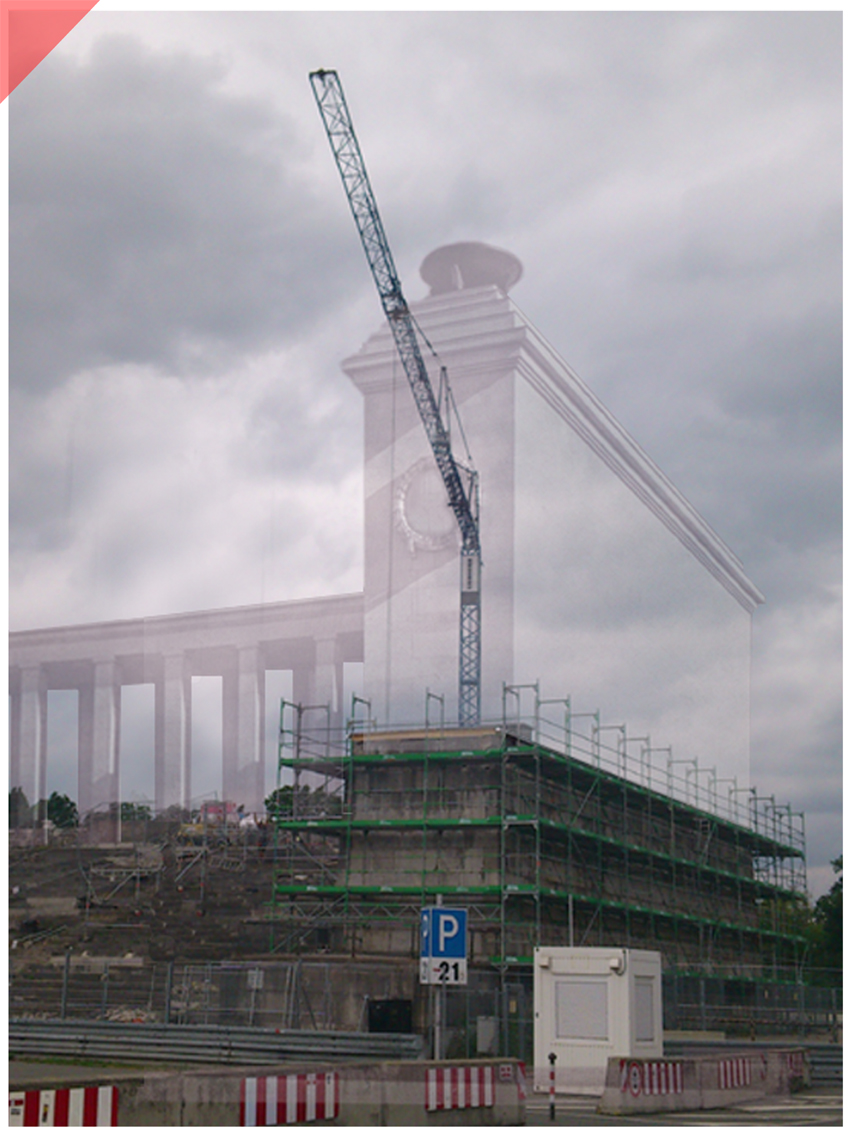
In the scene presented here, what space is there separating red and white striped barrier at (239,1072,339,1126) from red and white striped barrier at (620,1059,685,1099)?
221 inches

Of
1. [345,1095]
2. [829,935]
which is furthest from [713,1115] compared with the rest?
[829,935]

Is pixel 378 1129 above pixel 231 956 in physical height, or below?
above

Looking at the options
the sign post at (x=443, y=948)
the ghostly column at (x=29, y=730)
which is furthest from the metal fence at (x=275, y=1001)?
the ghostly column at (x=29, y=730)

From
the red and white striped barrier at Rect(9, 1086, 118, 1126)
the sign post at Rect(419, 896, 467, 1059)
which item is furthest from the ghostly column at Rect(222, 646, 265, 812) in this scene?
the red and white striped barrier at Rect(9, 1086, 118, 1126)

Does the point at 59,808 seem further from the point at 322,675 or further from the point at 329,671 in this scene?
the point at 329,671

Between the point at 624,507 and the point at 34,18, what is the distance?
47.6m

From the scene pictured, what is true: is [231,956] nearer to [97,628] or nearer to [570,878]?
[570,878]

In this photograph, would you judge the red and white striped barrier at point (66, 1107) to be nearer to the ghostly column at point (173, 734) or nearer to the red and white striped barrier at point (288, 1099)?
the red and white striped barrier at point (288, 1099)

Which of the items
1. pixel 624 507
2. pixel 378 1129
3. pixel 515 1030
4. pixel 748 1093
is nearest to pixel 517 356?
pixel 624 507

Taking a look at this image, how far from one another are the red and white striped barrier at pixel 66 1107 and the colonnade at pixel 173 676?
174 feet

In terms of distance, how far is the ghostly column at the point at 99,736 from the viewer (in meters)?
68.6

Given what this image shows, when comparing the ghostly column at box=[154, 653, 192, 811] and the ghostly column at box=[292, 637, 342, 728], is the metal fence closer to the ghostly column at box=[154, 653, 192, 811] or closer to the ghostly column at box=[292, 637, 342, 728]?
the ghostly column at box=[154, 653, 192, 811]

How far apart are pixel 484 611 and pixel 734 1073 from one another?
3452 centimetres

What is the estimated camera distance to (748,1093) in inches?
883
